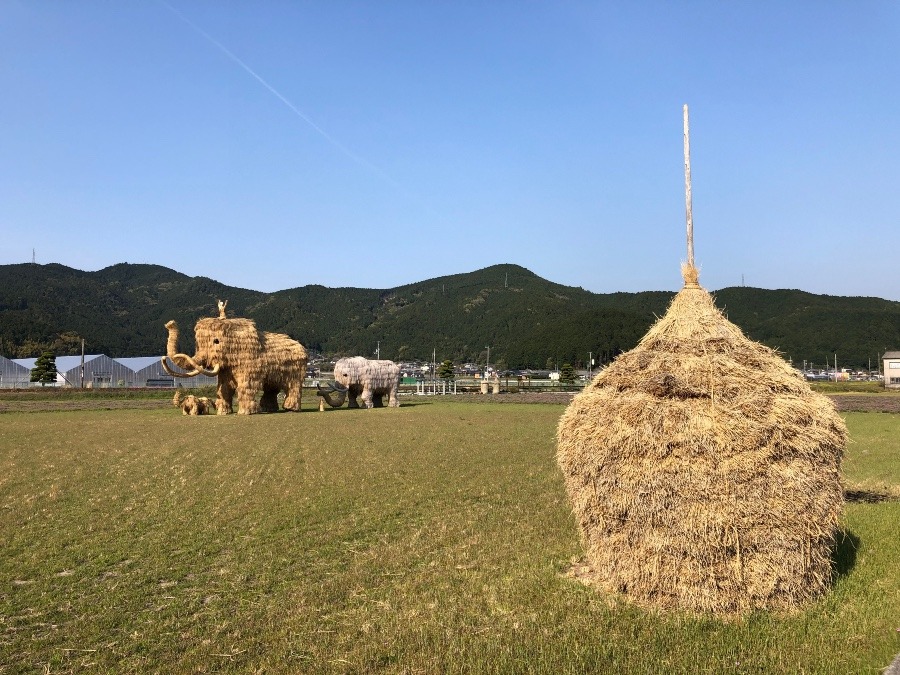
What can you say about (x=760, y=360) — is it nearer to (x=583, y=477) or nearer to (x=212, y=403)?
(x=583, y=477)

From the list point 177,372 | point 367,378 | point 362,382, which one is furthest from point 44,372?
point 177,372

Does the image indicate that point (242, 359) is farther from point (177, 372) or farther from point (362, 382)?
point (362, 382)

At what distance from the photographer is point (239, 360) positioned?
32062 millimetres

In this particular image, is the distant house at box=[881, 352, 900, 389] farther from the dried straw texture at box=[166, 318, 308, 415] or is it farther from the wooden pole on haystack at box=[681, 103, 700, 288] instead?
the wooden pole on haystack at box=[681, 103, 700, 288]

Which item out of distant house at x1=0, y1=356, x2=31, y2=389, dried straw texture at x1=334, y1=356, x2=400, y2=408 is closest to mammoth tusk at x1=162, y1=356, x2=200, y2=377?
dried straw texture at x1=334, y1=356, x2=400, y2=408

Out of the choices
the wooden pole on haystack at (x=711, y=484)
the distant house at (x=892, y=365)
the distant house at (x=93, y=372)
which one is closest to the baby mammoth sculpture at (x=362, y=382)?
→ the wooden pole on haystack at (x=711, y=484)

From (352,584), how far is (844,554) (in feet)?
19.9

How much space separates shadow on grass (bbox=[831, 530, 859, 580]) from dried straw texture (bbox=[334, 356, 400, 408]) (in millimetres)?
33339

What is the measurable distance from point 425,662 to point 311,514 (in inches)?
231

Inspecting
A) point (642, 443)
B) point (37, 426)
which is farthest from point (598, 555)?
point (37, 426)

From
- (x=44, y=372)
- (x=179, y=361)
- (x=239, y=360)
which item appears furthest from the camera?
(x=44, y=372)

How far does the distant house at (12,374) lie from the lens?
79875 millimetres

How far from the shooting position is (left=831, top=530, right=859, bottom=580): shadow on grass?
7.41 metres

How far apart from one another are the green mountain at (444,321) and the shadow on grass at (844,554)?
402 ft
